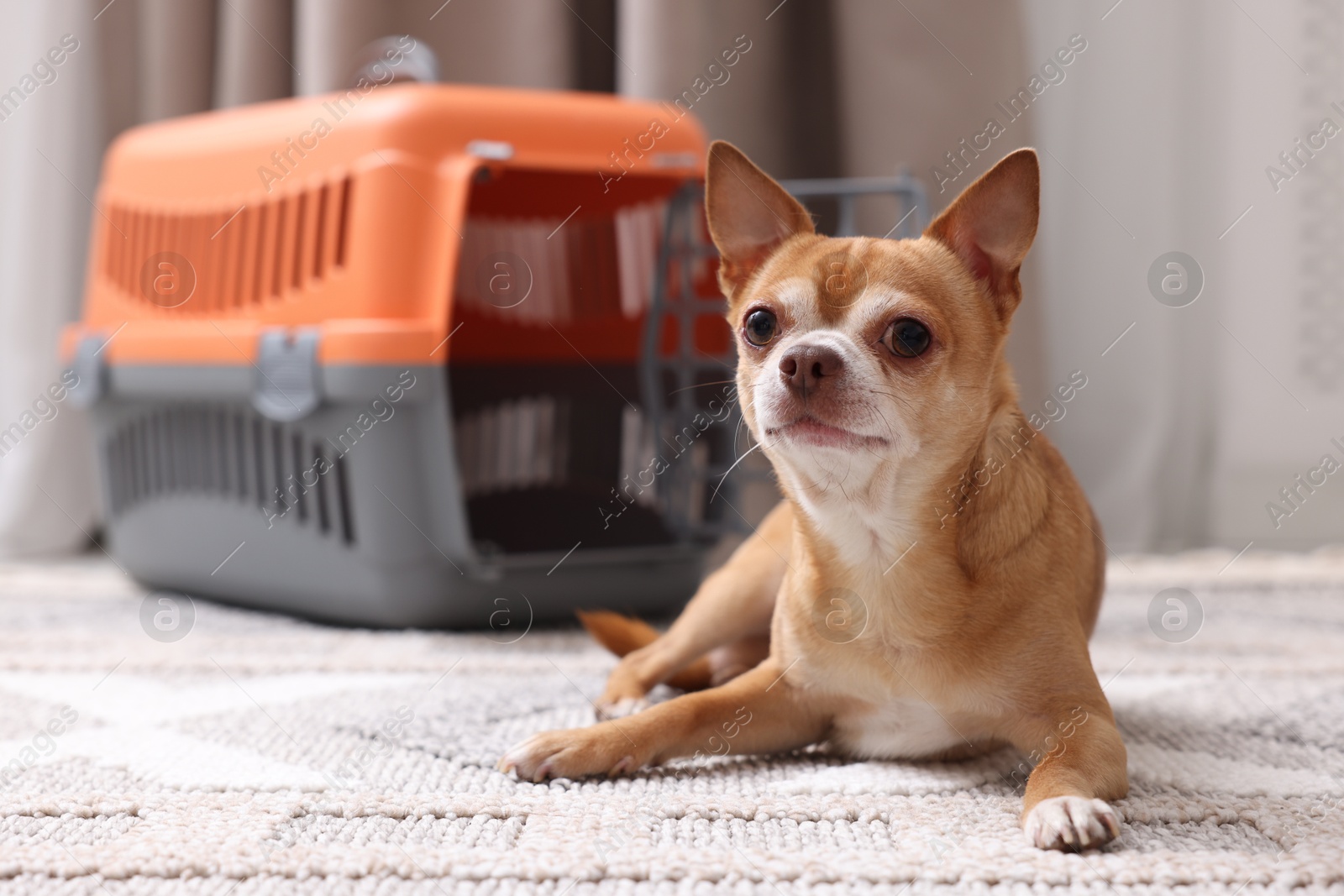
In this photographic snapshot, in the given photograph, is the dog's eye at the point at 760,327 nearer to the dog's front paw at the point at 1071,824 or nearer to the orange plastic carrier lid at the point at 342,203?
the dog's front paw at the point at 1071,824

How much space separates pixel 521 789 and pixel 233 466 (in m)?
1.09

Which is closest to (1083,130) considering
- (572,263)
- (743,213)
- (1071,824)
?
(572,263)

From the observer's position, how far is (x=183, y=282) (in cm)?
195

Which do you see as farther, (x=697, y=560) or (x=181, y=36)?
(x=181, y=36)

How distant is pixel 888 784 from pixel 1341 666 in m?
0.81

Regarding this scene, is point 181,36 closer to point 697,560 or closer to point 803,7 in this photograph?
point 803,7

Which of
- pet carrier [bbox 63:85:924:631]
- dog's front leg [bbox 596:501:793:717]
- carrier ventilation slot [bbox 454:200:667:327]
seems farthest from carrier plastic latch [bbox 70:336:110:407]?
dog's front leg [bbox 596:501:793:717]

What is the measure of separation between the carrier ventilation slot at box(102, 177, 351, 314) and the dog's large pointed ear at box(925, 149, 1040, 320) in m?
0.98

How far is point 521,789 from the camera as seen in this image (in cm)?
102

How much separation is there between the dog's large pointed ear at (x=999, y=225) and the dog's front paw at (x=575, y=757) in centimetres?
55

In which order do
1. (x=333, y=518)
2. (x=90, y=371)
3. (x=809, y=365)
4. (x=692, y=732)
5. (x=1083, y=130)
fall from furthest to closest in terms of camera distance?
(x=1083, y=130) < (x=90, y=371) < (x=333, y=518) < (x=692, y=732) < (x=809, y=365)

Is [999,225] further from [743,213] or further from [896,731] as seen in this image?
[896,731]

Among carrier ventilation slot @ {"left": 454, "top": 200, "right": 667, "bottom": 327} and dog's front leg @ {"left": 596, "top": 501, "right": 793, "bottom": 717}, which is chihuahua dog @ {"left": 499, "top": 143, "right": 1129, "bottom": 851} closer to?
dog's front leg @ {"left": 596, "top": 501, "right": 793, "bottom": 717}

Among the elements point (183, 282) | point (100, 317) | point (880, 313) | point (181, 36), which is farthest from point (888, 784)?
point (181, 36)
